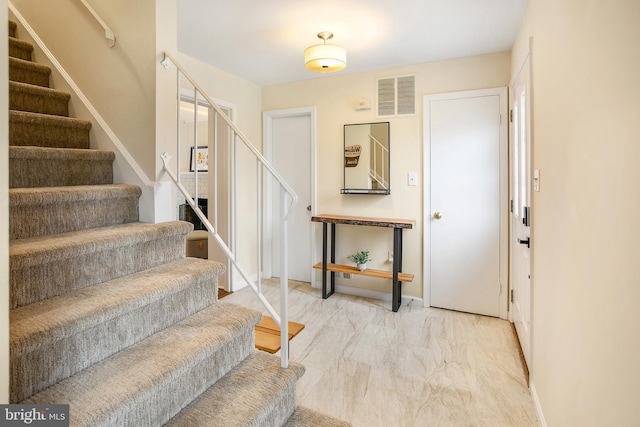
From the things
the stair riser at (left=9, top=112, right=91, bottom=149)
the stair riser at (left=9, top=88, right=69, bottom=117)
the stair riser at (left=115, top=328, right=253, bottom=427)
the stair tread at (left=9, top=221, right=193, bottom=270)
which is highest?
the stair riser at (left=9, top=88, right=69, bottom=117)

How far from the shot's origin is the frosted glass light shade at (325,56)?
2.44m

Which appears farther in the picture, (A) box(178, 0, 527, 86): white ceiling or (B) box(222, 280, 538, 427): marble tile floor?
(A) box(178, 0, 527, 86): white ceiling

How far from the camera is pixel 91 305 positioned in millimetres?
1199

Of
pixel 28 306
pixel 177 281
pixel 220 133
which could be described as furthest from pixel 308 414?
pixel 220 133

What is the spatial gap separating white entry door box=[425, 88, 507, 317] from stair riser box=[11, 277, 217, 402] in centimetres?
238

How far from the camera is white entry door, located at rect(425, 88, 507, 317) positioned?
3.04 meters

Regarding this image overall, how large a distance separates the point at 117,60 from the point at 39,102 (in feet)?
1.75

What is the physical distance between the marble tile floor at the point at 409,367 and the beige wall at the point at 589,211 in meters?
0.36

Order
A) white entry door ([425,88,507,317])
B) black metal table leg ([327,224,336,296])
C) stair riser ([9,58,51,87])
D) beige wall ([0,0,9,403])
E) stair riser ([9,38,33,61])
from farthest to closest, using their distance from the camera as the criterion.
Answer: black metal table leg ([327,224,336,296]), white entry door ([425,88,507,317]), stair riser ([9,38,33,61]), stair riser ([9,58,51,87]), beige wall ([0,0,9,403])

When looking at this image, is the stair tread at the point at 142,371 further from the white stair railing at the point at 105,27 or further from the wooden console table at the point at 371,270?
the wooden console table at the point at 371,270

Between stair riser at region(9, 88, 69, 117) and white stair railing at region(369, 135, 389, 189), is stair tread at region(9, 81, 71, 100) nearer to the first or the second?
stair riser at region(9, 88, 69, 117)

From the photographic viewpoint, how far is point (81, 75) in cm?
210

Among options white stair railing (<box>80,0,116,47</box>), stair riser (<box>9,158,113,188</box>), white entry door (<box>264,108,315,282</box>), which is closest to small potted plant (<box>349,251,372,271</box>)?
white entry door (<box>264,108,315,282</box>)

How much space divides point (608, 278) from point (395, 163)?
2.59m
